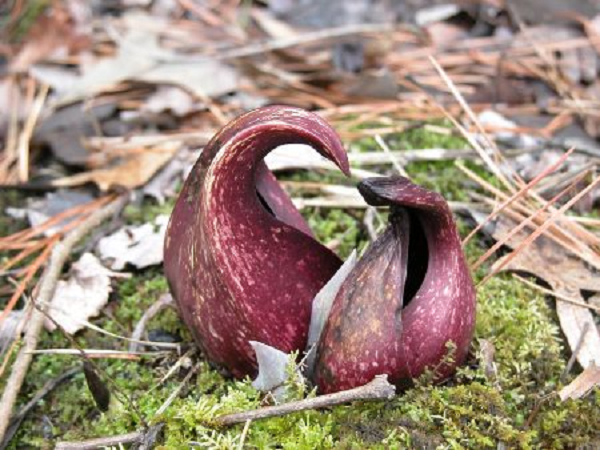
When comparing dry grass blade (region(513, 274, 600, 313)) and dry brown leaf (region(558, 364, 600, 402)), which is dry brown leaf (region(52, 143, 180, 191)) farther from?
dry brown leaf (region(558, 364, 600, 402))

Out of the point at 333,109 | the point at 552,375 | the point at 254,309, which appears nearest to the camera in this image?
the point at 254,309

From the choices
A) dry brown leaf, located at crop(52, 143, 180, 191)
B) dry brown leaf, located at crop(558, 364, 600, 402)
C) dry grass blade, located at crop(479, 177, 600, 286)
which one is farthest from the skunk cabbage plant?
dry brown leaf, located at crop(52, 143, 180, 191)

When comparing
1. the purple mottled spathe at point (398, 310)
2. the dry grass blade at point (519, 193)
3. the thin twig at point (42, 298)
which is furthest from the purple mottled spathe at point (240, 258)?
the dry grass blade at point (519, 193)

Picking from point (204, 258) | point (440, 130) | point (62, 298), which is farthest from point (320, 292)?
point (440, 130)

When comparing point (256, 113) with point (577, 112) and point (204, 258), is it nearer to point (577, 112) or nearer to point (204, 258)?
point (204, 258)

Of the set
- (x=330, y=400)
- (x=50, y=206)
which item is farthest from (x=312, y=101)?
(x=330, y=400)

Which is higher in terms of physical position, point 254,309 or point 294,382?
point 254,309

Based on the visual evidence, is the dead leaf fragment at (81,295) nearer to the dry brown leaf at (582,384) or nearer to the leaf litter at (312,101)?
the leaf litter at (312,101)

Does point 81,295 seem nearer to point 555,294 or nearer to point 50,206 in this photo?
point 50,206
